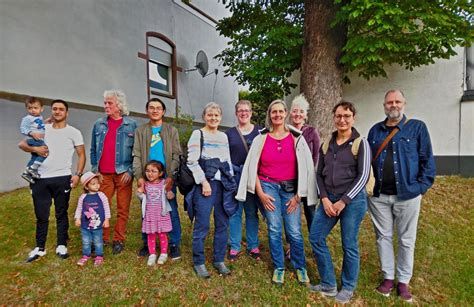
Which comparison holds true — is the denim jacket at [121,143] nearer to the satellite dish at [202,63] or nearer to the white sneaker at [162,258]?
the white sneaker at [162,258]

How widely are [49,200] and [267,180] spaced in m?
2.69

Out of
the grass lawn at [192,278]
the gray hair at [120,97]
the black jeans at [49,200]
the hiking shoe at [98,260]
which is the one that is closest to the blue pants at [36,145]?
the black jeans at [49,200]

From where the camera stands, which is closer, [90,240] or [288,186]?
[288,186]

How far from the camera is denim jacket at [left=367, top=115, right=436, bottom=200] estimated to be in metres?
2.81

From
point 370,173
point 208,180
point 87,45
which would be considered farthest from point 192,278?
point 87,45

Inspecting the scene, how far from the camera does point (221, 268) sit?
3.44m

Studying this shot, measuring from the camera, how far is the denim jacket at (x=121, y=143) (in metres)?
3.71

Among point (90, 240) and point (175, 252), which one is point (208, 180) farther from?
point (90, 240)

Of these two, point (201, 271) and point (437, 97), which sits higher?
point (437, 97)

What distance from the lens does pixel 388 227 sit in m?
3.02

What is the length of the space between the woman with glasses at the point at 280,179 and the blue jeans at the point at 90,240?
70.6 inches

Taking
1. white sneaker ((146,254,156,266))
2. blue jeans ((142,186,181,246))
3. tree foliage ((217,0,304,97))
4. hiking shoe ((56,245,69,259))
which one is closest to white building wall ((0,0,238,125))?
tree foliage ((217,0,304,97))

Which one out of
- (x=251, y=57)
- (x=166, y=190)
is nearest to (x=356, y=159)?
(x=166, y=190)

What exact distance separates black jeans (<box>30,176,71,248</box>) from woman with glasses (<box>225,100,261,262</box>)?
2.09m
